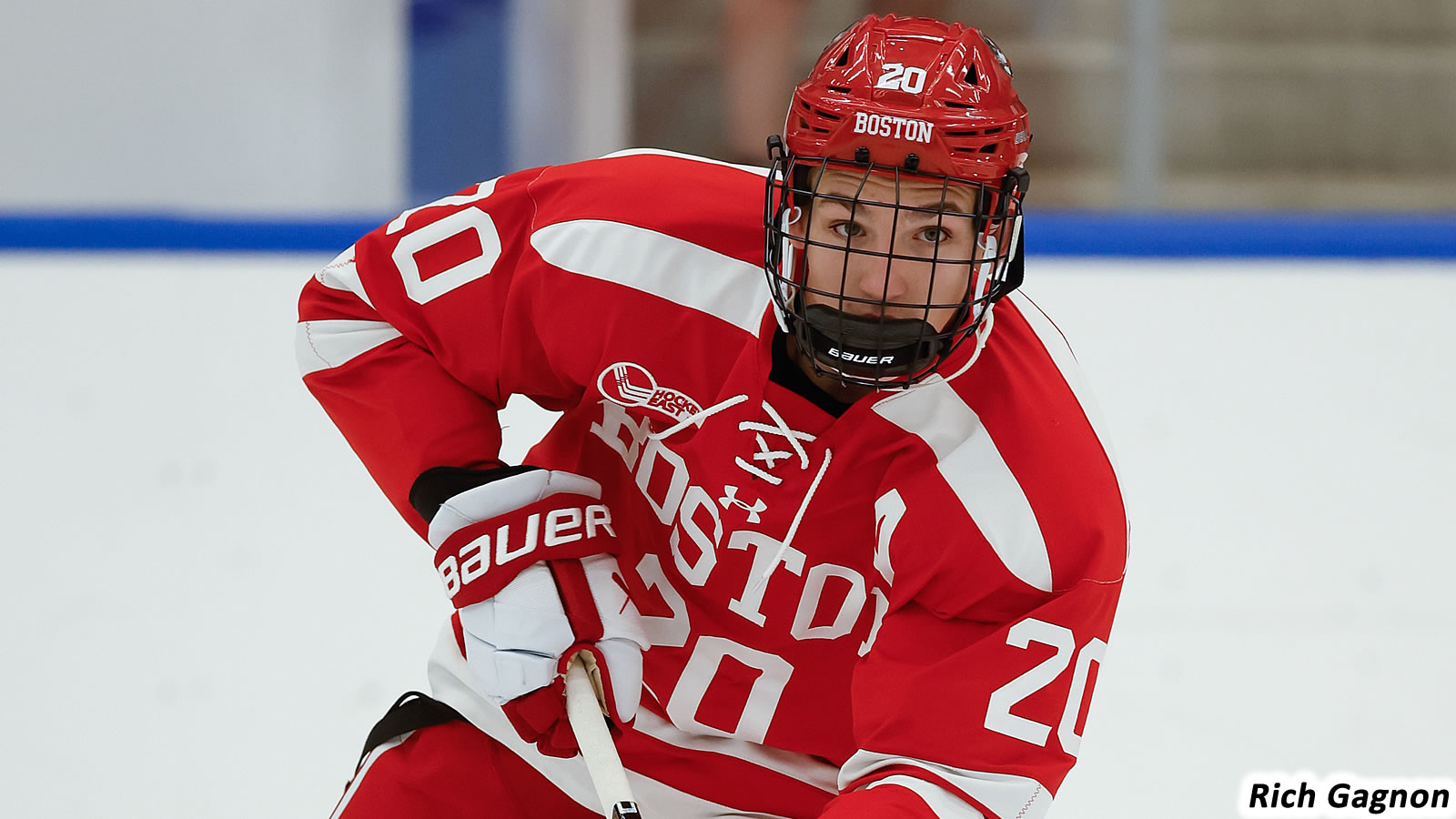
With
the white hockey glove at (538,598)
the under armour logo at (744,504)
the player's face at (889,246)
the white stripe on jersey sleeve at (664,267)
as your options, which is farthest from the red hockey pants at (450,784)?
the player's face at (889,246)

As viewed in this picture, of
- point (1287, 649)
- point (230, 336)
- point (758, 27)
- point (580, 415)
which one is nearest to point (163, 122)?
point (230, 336)

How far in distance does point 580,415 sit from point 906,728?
0.49 meters

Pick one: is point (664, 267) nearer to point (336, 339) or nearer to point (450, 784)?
point (336, 339)

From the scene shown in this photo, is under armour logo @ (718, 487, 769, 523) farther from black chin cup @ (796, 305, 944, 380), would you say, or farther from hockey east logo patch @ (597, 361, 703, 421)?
black chin cup @ (796, 305, 944, 380)

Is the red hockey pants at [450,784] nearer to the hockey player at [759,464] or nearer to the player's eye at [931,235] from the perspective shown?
the hockey player at [759,464]

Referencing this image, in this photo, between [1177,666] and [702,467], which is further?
[1177,666]

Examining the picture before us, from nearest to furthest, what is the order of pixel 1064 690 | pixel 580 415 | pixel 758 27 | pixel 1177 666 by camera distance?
pixel 1064 690, pixel 580 415, pixel 1177 666, pixel 758 27

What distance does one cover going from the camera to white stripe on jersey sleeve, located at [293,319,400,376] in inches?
60.3

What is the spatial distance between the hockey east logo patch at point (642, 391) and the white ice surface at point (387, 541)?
83 cm

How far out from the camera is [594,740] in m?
1.38

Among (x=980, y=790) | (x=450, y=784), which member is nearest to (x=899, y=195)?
(x=980, y=790)

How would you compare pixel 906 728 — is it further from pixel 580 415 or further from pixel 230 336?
pixel 230 336

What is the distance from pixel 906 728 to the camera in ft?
4.19

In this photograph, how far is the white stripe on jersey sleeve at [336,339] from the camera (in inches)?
60.3
